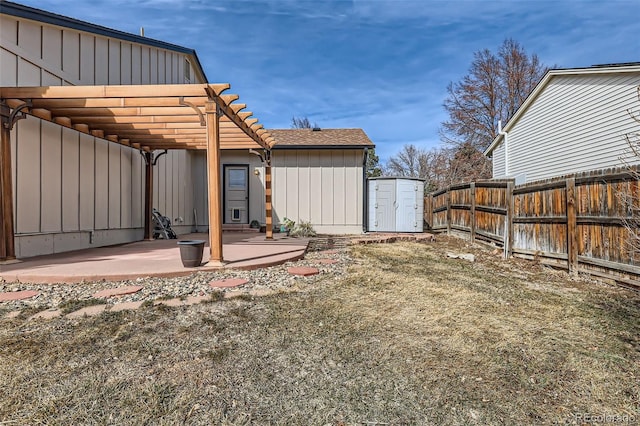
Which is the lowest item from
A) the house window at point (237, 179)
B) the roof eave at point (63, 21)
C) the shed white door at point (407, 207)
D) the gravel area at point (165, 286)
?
the gravel area at point (165, 286)

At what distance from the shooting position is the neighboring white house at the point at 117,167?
4949 mm

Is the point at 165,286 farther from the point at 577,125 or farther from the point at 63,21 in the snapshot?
the point at 577,125

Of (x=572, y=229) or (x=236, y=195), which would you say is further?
(x=236, y=195)

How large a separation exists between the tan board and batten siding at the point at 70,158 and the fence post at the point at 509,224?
24.6ft

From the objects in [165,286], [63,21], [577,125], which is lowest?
[165,286]

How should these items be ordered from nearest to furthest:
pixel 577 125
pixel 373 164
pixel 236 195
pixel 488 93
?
pixel 577 125 < pixel 236 195 < pixel 488 93 < pixel 373 164

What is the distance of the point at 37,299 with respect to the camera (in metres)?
3.13

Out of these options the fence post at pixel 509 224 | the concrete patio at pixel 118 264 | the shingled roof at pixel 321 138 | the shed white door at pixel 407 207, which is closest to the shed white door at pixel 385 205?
the shed white door at pixel 407 207

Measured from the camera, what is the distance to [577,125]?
9.83 metres

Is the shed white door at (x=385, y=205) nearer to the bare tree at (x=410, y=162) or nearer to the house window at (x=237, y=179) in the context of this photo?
the house window at (x=237, y=179)

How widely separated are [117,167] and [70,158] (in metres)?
1.31

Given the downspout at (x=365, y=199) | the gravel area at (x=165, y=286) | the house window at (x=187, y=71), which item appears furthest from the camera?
the downspout at (x=365, y=199)

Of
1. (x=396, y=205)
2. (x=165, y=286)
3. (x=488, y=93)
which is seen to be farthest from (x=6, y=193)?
(x=488, y=93)

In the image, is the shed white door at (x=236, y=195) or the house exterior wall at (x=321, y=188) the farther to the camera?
the shed white door at (x=236, y=195)
